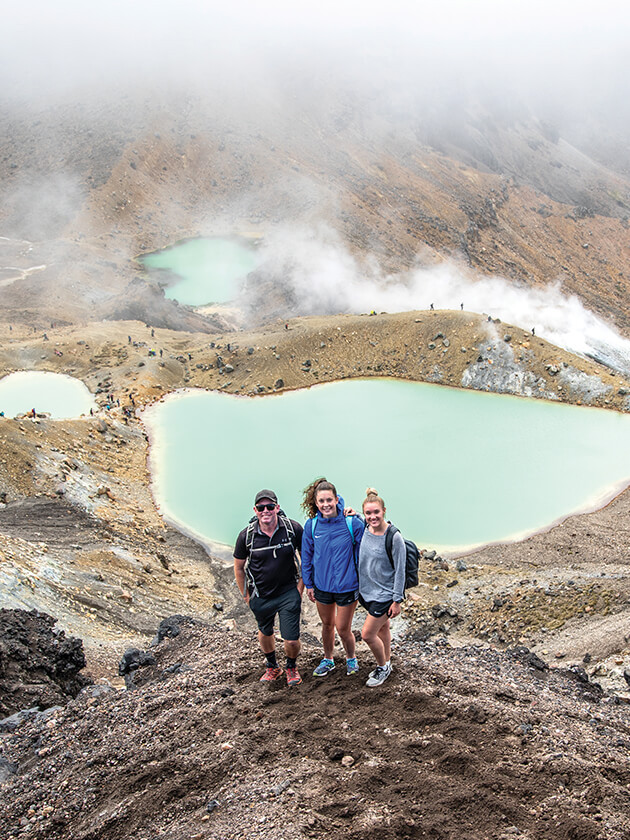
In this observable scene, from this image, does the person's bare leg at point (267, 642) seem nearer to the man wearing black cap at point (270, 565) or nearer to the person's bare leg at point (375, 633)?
the man wearing black cap at point (270, 565)

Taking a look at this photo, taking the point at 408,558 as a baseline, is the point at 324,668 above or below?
below

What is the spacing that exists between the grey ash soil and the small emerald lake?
52.6 metres

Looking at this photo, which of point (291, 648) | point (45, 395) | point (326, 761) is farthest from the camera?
point (45, 395)

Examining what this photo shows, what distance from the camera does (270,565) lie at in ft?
23.9

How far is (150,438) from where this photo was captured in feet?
103

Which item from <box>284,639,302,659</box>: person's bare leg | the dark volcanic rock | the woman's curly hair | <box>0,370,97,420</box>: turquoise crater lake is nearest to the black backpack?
the woman's curly hair

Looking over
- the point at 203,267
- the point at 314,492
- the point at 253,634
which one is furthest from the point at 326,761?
the point at 203,267

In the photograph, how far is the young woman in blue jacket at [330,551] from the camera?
274 inches

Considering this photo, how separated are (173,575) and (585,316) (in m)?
49.5

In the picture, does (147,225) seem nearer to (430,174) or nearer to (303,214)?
(303,214)

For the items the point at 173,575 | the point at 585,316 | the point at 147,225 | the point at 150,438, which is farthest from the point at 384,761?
the point at 147,225

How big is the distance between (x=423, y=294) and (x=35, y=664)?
50826 millimetres

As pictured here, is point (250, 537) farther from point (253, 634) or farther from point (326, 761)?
point (253, 634)

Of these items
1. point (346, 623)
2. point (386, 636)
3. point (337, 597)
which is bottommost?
point (386, 636)
